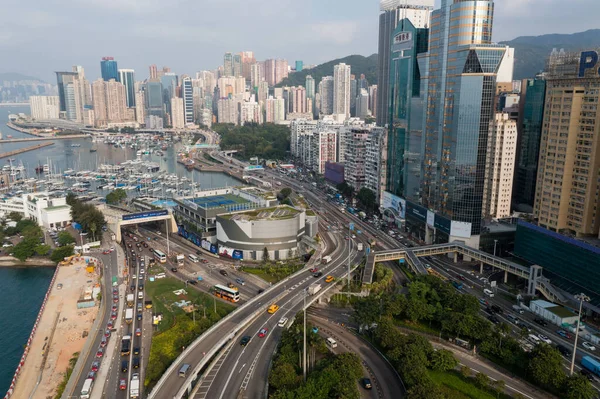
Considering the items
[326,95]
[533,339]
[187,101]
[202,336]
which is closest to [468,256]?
[533,339]

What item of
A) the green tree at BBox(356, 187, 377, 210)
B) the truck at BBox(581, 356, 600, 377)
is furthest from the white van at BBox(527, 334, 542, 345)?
the green tree at BBox(356, 187, 377, 210)

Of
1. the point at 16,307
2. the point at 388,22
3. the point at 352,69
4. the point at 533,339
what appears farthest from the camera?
the point at 352,69

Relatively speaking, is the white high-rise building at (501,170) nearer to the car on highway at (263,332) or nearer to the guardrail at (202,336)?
the guardrail at (202,336)

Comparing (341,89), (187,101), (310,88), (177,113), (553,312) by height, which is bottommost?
(553,312)

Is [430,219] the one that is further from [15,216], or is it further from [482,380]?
[15,216]

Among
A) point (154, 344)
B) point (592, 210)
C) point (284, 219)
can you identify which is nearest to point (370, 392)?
point (154, 344)

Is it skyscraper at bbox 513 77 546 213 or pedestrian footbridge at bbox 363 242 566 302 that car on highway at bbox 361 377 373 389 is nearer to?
pedestrian footbridge at bbox 363 242 566 302

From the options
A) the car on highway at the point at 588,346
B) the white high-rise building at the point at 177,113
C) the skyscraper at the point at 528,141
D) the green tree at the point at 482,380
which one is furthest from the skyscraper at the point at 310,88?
the green tree at the point at 482,380
